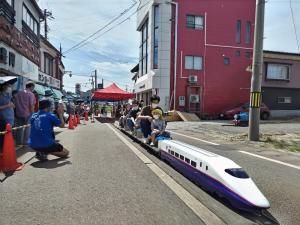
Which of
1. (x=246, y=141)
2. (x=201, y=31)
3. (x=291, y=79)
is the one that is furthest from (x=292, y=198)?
(x=291, y=79)

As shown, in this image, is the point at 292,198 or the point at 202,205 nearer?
the point at 202,205

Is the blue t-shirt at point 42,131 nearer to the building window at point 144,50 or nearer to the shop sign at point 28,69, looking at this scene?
the shop sign at point 28,69

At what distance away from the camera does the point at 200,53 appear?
3294 cm

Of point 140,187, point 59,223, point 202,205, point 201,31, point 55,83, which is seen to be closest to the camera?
point 59,223

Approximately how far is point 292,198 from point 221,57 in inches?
1151

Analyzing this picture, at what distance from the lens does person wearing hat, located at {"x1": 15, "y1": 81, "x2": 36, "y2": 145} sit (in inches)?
416

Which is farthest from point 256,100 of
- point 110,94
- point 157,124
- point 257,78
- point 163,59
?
point 163,59

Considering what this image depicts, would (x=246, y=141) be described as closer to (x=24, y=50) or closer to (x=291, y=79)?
(x=24, y=50)

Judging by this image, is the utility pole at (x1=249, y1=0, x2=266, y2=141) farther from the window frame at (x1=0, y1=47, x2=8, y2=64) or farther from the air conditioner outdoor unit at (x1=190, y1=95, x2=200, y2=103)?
the air conditioner outdoor unit at (x1=190, y1=95, x2=200, y2=103)

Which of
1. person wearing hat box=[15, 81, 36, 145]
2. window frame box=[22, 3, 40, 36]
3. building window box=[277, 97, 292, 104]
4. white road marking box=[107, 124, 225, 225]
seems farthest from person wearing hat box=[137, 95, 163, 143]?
building window box=[277, 97, 292, 104]

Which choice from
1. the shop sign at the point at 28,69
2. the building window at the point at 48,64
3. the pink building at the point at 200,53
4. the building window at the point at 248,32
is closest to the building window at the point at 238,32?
the pink building at the point at 200,53

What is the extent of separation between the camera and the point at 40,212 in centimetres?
441

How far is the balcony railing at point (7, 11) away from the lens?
607 inches

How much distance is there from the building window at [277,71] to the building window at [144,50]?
1256 cm
